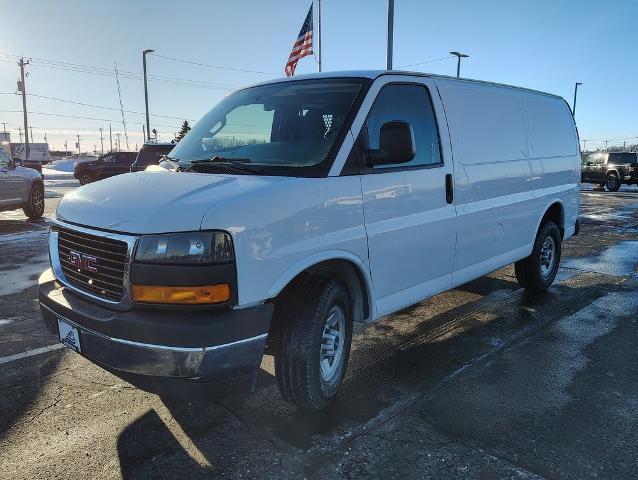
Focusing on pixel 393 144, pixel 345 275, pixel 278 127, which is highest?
pixel 278 127

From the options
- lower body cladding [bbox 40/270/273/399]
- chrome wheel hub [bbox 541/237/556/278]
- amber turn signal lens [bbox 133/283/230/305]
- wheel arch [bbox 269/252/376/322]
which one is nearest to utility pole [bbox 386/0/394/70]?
chrome wheel hub [bbox 541/237/556/278]

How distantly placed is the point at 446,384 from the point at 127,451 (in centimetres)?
215

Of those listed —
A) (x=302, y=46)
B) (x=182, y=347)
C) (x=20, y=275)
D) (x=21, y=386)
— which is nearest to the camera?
(x=182, y=347)

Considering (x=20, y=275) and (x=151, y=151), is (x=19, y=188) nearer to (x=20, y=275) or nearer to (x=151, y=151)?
(x=151, y=151)

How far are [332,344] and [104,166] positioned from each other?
2609 cm

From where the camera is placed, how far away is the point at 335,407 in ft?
11.3

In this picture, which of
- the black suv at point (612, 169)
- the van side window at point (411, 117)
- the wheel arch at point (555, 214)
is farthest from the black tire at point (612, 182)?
the van side window at point (411, 117)

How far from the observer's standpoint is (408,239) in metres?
3.74

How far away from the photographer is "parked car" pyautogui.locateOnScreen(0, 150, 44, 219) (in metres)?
11.2

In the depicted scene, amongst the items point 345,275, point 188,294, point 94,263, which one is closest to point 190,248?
point 188,294

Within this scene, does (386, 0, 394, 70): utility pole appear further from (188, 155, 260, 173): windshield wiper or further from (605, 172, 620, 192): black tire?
(605, 172, 620, 192): black tire

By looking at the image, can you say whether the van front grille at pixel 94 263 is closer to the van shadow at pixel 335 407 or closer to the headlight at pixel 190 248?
the headlight at pixel 190 248

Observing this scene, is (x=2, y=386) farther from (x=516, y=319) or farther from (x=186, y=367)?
(x=516, y=319)

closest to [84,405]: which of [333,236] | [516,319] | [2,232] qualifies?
[333,236]
